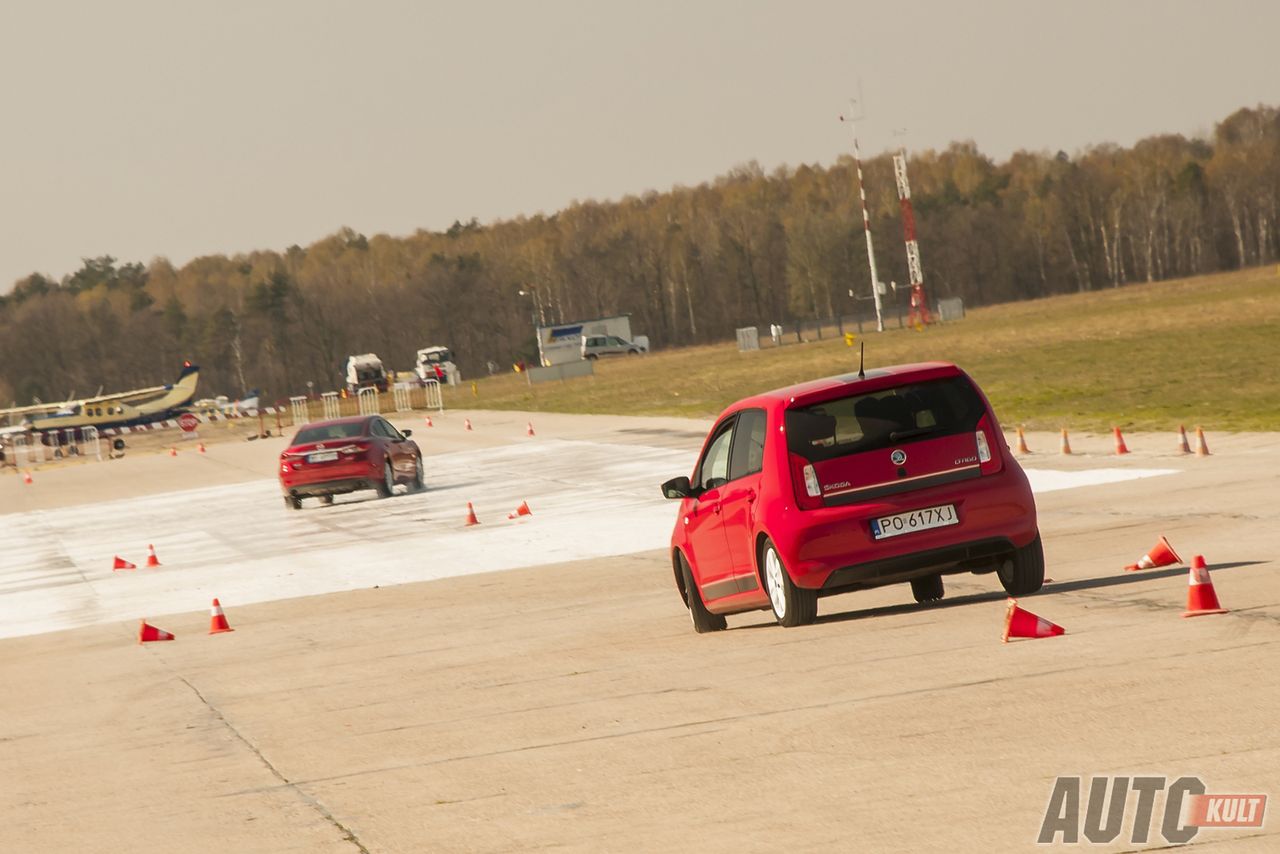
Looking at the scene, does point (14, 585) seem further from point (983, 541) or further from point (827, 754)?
point (827, 754)

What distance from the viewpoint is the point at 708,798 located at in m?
7.20

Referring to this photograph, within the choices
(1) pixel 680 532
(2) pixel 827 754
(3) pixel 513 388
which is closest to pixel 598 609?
(1) pixel 680 532

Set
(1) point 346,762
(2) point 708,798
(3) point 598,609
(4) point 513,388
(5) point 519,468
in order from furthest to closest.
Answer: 1. (4) point 513,388
2. (5) point 519,468
3. (3) point 598,609
4. (1) point 346,762
5. (2) point 708,798

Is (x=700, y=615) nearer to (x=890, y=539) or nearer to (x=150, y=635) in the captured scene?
(x=890, y=539)

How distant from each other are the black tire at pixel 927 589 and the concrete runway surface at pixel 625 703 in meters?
0.32

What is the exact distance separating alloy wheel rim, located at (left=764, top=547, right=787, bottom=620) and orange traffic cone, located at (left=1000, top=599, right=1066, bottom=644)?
1885 mm

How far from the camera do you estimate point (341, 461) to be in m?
32.2

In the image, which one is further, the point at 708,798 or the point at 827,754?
the point at 827,754

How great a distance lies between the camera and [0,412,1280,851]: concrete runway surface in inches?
275

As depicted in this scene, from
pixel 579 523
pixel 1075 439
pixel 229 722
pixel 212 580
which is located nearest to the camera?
pixel 229 722

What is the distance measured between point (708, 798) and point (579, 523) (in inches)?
654

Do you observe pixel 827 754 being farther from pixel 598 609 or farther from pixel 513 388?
pixel 513 388

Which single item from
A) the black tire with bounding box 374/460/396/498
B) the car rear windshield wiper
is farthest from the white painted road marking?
the car rear windshield wiper

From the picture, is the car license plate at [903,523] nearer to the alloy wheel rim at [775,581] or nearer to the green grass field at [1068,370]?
the alloy wheel rim at [775,581]
